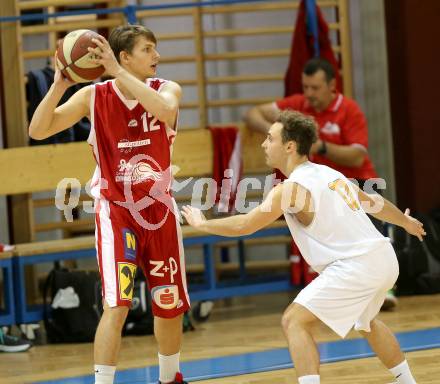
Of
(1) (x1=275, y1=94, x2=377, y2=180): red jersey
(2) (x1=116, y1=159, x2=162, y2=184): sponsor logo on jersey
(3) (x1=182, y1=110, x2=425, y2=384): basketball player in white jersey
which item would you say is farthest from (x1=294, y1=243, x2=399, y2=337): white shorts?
(1) (x1=275, y1=94, x2=377, y2=180): red jersey

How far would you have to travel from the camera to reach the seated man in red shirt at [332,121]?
22.2 feet

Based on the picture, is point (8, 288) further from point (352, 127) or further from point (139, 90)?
point (139, 90)

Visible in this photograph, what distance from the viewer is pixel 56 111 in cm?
448

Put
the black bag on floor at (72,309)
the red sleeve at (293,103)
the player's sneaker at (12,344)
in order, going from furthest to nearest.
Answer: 1. the red sleeve at (293,103)
2. the black bag on floor at (72,309)
3. the player's sneaker at (12,344)

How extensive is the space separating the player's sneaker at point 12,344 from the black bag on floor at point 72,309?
21 cm

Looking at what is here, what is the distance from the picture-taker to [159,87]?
15.1 feet

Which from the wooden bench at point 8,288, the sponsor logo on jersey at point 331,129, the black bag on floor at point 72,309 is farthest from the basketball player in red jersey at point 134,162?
the sponsor logo on jersey at point 331,129

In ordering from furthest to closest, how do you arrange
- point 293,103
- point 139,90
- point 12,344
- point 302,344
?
point 293,103
point 12,344
point 139,90
point 302,344

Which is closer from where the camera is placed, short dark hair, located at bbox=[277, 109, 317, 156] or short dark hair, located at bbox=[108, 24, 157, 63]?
short dark hair, located at bbox=[277, 109, 317, 156]

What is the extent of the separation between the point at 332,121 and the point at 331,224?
2.88m

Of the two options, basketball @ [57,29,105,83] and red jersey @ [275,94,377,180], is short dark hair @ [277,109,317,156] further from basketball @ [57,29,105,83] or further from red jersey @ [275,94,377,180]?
red jersey @ [275,94,377,180]

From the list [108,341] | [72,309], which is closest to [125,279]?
[108,341]

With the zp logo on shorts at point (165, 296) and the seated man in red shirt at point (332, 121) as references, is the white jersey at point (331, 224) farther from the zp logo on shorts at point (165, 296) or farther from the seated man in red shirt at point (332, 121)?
the seated man in red shirt at point (332, 121)

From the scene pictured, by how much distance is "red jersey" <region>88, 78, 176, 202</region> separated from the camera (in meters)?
4.51
